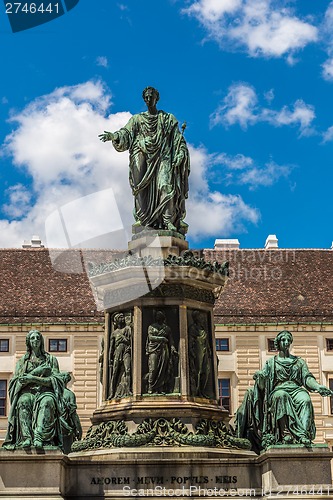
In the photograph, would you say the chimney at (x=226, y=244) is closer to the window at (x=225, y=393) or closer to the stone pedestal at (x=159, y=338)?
the window at (x=225, y=393)

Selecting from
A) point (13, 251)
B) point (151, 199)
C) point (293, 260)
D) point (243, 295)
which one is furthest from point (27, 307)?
point (151, 199)

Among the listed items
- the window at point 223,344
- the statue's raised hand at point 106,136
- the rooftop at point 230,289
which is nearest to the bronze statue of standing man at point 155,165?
the statue's raised hand at point 106,136

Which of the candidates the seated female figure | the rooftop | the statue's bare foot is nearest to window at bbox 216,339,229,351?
the rooftop

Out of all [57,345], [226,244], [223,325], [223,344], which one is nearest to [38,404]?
[57,345]

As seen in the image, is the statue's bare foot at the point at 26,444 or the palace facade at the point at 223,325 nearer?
the statue's bare foot at the point at 26,444

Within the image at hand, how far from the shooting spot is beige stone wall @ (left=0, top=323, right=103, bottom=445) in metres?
47.8

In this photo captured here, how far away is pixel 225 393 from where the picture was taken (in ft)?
158

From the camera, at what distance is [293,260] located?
53594mm

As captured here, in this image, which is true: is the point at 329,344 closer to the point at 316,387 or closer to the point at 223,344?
the point at 223,344

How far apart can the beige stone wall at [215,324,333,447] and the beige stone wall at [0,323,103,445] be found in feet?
20.4

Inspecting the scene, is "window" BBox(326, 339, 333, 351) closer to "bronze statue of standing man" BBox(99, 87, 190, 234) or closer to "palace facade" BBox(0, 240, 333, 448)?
"palace facade" BBox(0, 240, 333, 448)

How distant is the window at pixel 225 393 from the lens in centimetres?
4777

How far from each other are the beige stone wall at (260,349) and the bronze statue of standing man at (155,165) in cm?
3153

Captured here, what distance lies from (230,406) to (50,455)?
34191 mm
